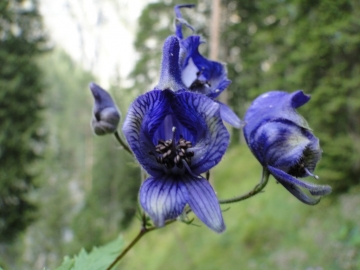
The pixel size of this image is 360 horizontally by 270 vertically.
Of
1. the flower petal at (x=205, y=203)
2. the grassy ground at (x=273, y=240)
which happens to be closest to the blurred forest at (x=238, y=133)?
the grassy ground at (x=273, y=240)

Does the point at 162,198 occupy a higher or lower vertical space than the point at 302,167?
higher

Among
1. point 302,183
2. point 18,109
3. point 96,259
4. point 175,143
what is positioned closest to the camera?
point 302,183

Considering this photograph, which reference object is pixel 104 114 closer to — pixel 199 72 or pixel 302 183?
pixel 199 72

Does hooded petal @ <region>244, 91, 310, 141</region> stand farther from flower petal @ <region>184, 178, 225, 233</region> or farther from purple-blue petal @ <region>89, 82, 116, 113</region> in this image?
purple-blue petal @ <region>89, 82, 116, 113</region>

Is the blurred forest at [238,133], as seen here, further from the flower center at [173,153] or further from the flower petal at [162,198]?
the flower petal at [162,198]

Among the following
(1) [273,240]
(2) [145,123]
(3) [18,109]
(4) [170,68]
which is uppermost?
(4) [170,68]

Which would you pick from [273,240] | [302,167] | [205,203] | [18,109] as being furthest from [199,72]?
[18,109]
